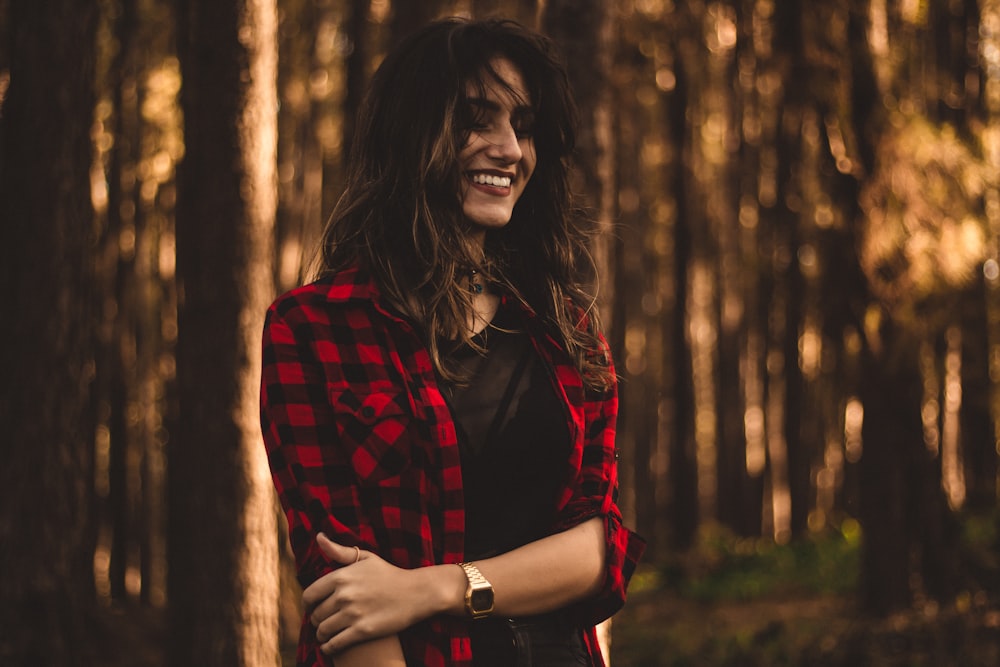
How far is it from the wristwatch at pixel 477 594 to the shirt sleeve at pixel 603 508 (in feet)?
0.95

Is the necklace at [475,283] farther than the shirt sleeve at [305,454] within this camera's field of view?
Yes

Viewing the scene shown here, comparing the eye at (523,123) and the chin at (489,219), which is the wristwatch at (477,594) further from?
the eye at (523,123)

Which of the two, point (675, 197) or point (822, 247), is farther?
point (675, 197)

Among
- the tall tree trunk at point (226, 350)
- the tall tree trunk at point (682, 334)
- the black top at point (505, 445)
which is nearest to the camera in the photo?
the black top at point (505, 445)

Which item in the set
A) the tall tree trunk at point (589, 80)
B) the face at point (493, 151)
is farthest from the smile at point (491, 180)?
the tall tree trunk at point (589, 80)

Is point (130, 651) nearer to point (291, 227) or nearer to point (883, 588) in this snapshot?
point (291, 227)

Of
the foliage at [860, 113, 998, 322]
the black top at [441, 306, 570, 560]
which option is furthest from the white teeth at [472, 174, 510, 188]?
the foliage at [860, 113, 998, 322]

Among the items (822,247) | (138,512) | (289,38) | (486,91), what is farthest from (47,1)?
(138,512)

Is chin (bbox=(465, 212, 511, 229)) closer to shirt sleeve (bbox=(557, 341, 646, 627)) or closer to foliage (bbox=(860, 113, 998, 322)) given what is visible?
shirt sleeve (bbox=(557, 341, 646, 627))

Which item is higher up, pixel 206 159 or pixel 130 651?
pixel 206 159

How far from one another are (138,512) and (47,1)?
1262 centimetres

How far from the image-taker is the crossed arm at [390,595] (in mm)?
2037

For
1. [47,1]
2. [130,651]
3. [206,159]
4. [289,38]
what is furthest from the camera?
[289,38]

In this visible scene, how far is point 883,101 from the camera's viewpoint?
401 inches
